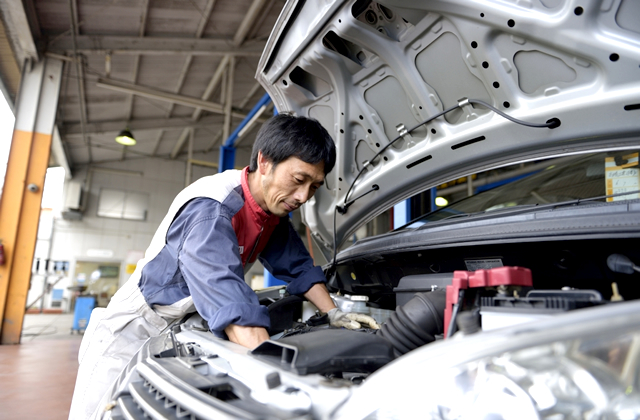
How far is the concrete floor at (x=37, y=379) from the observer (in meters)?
2.14

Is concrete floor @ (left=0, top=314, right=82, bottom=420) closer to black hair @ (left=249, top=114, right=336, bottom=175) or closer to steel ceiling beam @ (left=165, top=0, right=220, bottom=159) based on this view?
black hair @ (left=249, top=114, right=336, bottom=175)

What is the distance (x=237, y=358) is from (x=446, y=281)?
0.51 metres

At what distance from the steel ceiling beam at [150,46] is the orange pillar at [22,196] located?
700mm

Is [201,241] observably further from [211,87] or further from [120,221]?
[120,221]

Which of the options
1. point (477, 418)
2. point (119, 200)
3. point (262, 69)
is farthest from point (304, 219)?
point (119, 200)

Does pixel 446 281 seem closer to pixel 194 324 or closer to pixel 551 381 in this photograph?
pixel 551 381

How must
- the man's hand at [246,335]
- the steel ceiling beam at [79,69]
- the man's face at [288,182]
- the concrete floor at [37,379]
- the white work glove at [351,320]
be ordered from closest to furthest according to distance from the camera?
the man's hand at [246,335] → the white work glove at [351,320] → the man's face at [288,182] → the concrete floor at [37,379] → the steel ceiling beam at [79,69]

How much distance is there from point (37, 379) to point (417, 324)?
10.2 feet

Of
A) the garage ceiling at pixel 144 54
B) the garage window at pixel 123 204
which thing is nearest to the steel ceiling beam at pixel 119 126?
the garage ceiling at pixel 144 54

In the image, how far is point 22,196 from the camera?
448 centimetres

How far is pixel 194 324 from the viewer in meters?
1.30

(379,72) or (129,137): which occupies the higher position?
(129,137)

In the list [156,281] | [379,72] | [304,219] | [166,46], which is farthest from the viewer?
[166,46]

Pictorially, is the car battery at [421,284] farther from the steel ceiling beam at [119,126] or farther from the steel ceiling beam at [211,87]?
the steel ceiling beam at [119,126]
